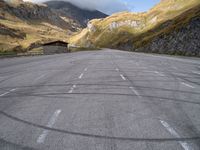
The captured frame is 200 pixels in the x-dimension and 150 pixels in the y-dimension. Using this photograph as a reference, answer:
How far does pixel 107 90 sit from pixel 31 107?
4.17m

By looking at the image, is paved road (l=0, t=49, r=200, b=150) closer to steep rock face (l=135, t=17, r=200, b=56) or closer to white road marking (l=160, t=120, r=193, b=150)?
white road marking (l=160, t=120, r=193, b=150)

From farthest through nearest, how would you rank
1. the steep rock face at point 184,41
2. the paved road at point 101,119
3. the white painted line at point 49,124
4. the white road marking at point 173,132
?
1. the steep rock face at point 184,41
2. the white painted line at point 49,124
3. the paved road at point 101,119
4. the white road marking at point 173,132

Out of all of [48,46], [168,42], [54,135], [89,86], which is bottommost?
[48,46]

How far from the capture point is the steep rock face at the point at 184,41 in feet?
214

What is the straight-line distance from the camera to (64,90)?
13445 mm

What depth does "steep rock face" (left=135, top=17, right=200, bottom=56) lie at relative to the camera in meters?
65.2

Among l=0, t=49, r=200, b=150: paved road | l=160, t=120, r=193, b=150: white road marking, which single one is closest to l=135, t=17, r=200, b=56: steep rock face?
l=0, t=49, r=200, b=150: paved road

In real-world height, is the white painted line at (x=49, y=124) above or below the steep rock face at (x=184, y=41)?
above

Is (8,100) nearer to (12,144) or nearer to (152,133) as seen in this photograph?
(12,144)

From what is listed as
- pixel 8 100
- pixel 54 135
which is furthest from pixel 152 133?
pixel 8 100

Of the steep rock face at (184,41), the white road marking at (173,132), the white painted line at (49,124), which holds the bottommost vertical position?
the steep rock face at (184,41)

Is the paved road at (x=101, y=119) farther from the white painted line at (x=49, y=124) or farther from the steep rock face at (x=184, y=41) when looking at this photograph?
the steep rock face at (x=184, y=41)

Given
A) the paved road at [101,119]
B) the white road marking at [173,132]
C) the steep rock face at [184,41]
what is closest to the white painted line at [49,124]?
the paved road at [101,119]

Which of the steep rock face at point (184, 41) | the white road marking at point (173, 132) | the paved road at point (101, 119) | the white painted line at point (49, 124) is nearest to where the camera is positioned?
the white road marking at point (173, 132)
